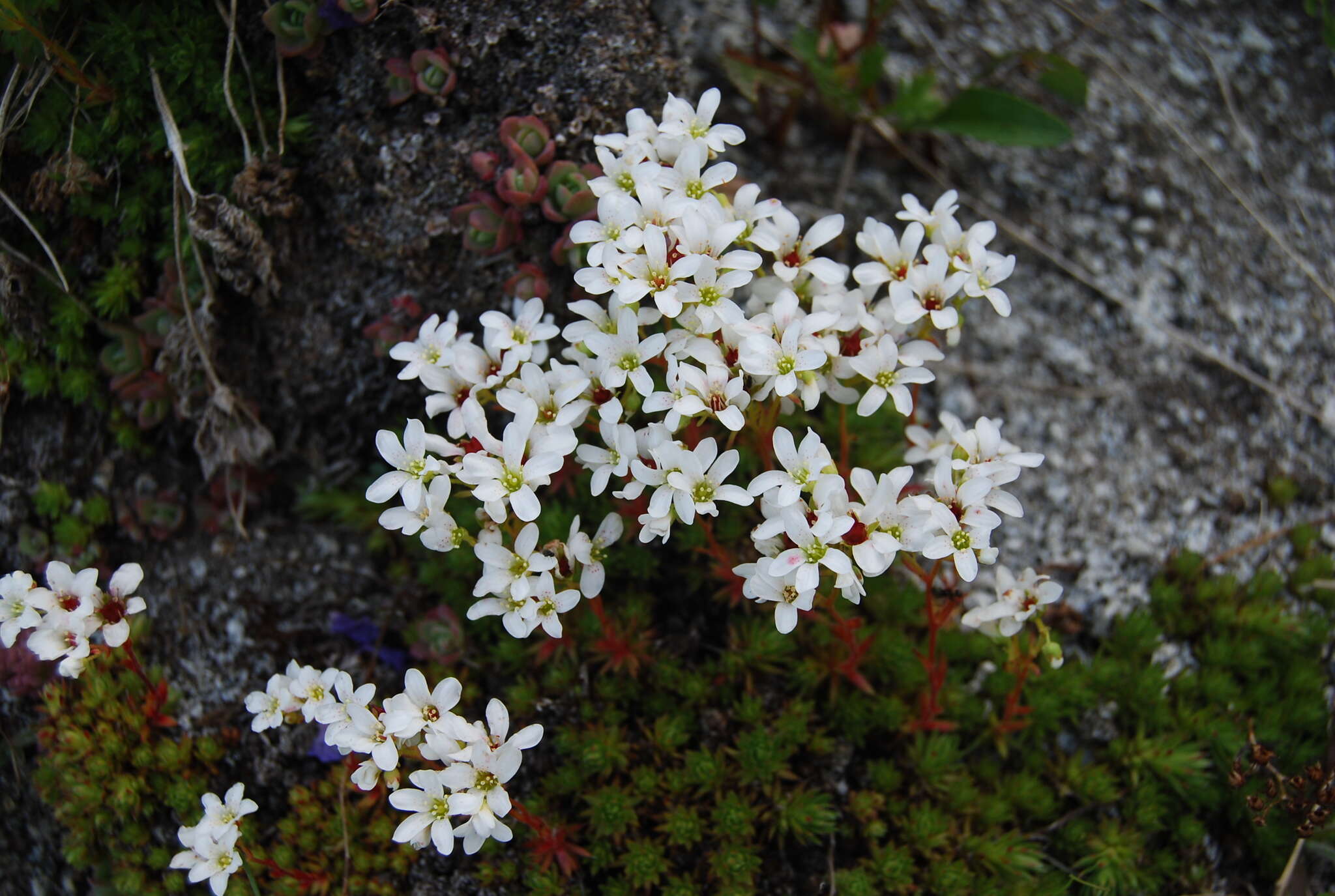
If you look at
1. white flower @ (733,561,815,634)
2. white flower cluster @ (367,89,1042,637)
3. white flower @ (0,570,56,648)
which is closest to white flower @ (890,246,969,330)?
white flower cluster @ (367,89,1042,637)

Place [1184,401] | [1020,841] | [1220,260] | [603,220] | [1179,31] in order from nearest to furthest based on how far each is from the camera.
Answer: [603,220] < [1020,841] < [1184,401] < [1220,260] < [1179,31]

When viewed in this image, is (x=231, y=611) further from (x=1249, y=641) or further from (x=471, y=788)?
(x=1249, y=641)

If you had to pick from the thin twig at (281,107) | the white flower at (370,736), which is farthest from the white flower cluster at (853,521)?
the thin twig at (281,107)

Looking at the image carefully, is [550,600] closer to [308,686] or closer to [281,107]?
[308,686]

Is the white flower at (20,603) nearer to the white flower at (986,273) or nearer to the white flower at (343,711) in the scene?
the white flower at (343,711)

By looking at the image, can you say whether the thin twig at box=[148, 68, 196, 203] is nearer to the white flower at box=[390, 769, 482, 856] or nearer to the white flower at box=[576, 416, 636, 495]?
the white flower at box=[576, 416, 636, 495]

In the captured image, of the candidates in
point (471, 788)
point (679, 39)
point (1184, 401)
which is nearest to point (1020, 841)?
point (471, 788)
